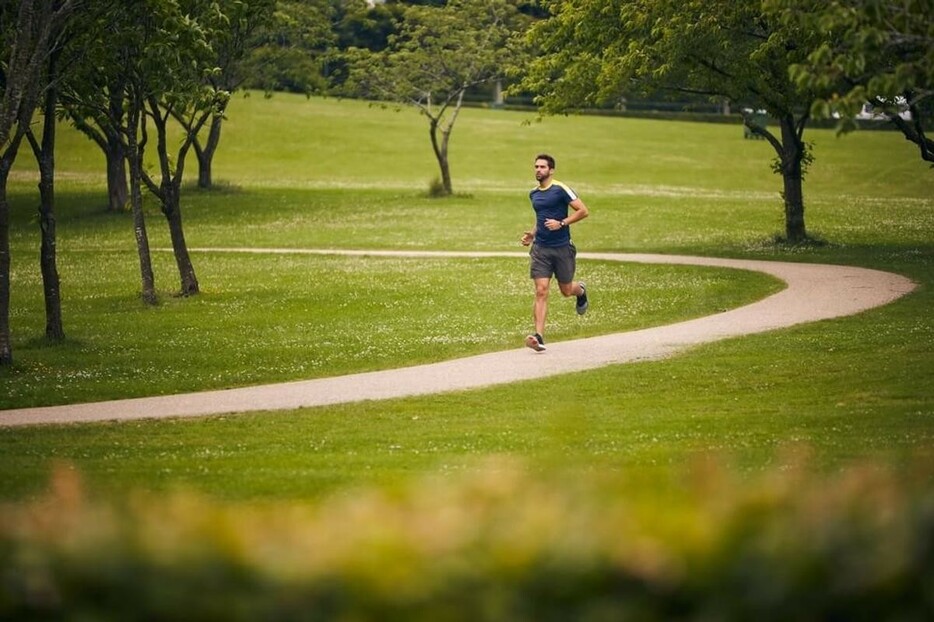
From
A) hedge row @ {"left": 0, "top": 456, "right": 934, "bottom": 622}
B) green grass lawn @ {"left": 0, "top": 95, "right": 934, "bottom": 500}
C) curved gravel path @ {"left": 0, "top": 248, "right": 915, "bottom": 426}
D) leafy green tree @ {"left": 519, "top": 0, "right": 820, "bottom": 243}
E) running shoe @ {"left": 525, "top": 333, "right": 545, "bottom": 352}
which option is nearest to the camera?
hedge row @ {"left": 0, "top": 456, "right": 934, "bottom": 622}

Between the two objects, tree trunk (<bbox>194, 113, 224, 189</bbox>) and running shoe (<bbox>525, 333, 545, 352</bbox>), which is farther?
tree trunk (<bbox>194, 113, 224, 189</bbox>)

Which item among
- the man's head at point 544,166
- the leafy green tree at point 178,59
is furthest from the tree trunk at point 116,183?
the man's head at point 544,166

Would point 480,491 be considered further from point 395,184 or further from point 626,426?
point 395,184

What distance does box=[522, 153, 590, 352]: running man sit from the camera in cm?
1650

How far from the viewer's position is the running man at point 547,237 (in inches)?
650

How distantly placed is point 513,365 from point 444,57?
1601 inches

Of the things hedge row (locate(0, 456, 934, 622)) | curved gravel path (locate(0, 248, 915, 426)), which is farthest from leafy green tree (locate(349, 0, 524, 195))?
hedge row (locate(0, 456, 934, 622))

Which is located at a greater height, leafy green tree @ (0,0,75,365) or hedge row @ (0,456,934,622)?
leafy green tree @ (0,0,75,365)

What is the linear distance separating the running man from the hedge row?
12.5 metres

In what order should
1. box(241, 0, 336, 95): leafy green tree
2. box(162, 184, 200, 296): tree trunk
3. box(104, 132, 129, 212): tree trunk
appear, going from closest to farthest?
box(162, 184, 200, 296): tree trunk, box(104, 132, 129, 212): tree trunk, box(241, 0, 336, 95): leafy green tree

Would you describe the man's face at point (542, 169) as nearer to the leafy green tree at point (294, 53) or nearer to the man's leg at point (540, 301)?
the man's leg at point (540, 301)

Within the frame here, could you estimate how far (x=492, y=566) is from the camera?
3848 millimetres

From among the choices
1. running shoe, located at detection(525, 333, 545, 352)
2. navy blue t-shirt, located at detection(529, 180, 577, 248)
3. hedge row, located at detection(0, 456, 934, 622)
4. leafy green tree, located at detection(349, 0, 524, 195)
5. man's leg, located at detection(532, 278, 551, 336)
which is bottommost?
running shoe, located at detection(525, 333, 545, 352)

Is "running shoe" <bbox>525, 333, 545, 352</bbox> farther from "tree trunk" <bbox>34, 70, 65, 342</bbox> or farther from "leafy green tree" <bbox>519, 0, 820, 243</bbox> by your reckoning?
"leafy green tree" <bbox>519, 0, 820, 243</bbox>
